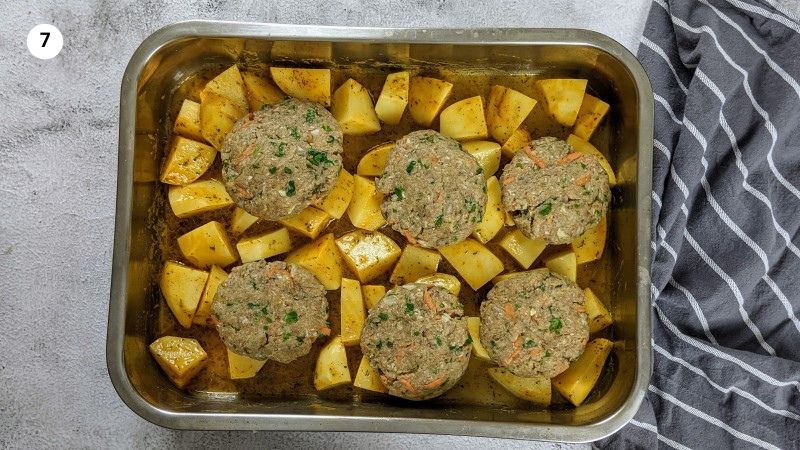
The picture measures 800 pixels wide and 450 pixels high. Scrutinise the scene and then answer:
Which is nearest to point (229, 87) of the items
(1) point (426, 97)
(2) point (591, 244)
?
(1) point (426, 97)

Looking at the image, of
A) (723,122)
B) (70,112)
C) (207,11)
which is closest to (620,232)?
(723,122)

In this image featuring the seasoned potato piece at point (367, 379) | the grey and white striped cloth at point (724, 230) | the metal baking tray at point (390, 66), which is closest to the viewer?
the metal baking tray at point (390, 66)

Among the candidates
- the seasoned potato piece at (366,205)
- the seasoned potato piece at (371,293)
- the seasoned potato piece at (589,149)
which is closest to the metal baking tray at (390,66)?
the seasoned potato piece at (589,149)

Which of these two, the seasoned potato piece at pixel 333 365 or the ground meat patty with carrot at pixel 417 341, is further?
the seasoned potato piece at pixel 333 365

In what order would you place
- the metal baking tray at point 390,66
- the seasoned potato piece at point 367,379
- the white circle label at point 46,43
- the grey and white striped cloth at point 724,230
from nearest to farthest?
1. the metal baking tray at point 390,66
2. the seasoned potato piece at point 367,379
3. the grey and white striped cloth at point 724,230
4. the white circle label at point 46,43

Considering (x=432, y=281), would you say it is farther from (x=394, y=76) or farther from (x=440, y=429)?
(x=394, y=76)

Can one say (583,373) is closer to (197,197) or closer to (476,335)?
(476,335)

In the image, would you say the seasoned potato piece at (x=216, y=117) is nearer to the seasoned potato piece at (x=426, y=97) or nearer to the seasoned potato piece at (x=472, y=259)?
the seasoned potato piece at (x=426, y=97)
